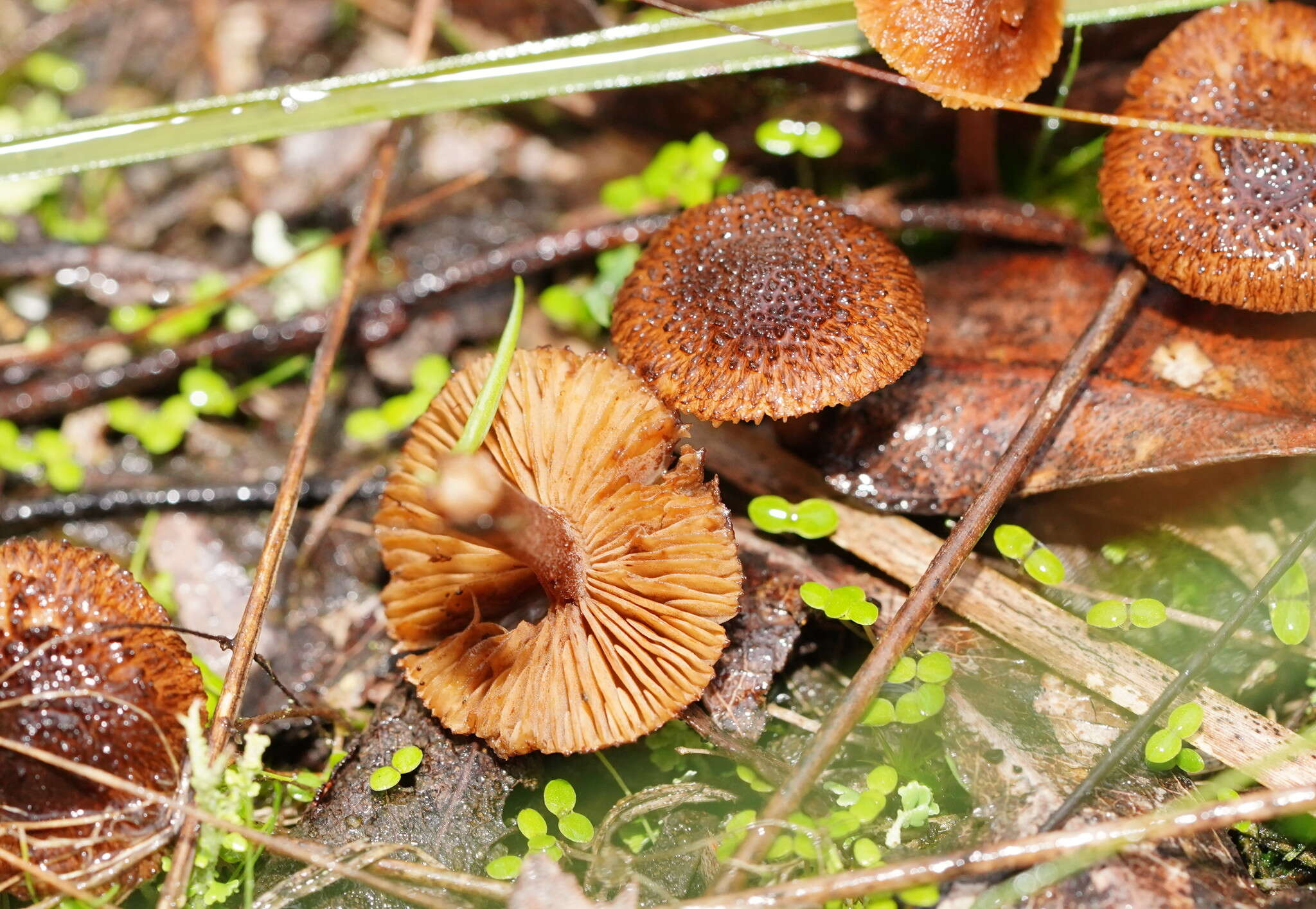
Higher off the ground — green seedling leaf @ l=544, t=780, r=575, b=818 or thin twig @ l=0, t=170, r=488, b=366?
thin twig @ l=0, t=170, r=488, b=366

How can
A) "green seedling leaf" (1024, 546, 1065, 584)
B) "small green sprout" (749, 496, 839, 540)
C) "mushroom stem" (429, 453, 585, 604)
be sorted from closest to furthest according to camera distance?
"mushroom stem" (429, 453, 585, 604), "green seedling leaf" (1024, 546, 1065, 584), "small green sprout" (749, 496, 839, 540)

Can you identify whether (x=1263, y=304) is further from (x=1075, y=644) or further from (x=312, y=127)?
(x=312, y=127)

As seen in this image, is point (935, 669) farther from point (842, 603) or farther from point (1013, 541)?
point (1013, 541)

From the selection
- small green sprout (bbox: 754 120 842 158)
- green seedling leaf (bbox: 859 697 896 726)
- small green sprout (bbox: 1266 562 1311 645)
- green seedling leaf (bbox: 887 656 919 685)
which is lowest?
green seedling leaf (bbox: 859 697 896 726)

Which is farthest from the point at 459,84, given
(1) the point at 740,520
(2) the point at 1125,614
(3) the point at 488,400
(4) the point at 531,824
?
(2) the point at 1125,614

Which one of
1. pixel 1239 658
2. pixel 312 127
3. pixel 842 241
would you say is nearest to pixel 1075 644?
pixel 1239 658

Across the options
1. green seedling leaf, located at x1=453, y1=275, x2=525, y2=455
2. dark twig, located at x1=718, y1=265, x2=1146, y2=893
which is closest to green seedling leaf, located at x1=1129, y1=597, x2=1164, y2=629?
dark twig, located at x1=718, y1=265, x2=1146, y2=893

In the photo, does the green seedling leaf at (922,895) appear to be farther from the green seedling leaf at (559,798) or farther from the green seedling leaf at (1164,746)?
the green seedling leaf at (559,798)

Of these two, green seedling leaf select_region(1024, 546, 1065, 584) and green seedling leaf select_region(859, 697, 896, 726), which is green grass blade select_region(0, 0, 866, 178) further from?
green seedling leaf select_region(859, 697, 896, 726)
